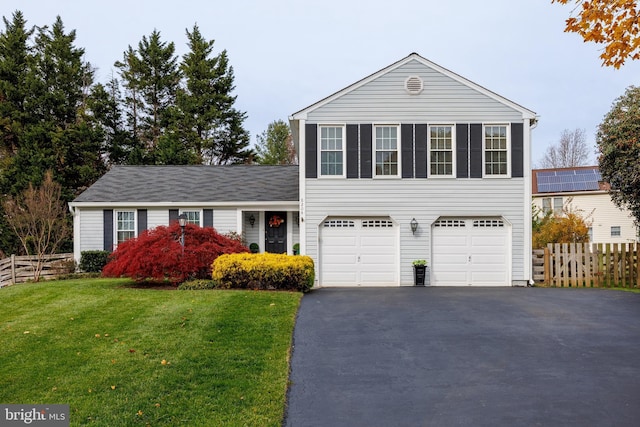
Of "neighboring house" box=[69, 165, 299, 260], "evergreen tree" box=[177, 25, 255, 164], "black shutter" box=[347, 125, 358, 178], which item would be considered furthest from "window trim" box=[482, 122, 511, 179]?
"evergreen tree" box=[177, 25, 255, 164]

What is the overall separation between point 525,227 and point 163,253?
10.9 m

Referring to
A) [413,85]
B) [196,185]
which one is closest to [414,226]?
[413,85]

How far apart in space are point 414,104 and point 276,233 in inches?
268

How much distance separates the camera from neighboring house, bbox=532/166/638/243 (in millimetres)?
28402

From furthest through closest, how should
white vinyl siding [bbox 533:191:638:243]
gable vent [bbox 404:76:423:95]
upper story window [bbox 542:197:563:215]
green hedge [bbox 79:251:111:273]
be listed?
1. upper story window [bbox 542:197:563:215]
2. white vinyl siding [bbox 533:191:638:243]
3. green hedge [bbox 79:251:111:273]
4. gable vent [bbox 404:76:423:95]

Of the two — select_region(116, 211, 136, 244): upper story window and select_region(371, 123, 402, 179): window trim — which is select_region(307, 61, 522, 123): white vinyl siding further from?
select_region(116, 211, 136, 244): upper story window

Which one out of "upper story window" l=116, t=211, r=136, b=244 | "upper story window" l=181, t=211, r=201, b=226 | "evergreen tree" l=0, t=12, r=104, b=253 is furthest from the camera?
"evergreen tree" l=0, t=12, r=104, b=253

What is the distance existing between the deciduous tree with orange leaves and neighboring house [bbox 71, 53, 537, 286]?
9.13 meters

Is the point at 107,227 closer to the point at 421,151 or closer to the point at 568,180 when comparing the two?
the point at 421,151

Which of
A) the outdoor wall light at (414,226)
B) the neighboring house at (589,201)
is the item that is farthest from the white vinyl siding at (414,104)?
the neighboring house at (589,201)

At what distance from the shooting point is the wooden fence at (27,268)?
50.9ft

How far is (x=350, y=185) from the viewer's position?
46.9 ft

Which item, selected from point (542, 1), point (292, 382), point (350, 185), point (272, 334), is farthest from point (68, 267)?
point (542, 1)

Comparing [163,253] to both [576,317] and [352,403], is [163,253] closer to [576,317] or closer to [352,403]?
[352,403]
